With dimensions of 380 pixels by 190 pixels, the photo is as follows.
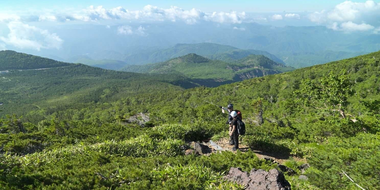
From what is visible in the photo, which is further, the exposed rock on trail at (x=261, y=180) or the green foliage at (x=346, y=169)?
the exposed rock on trail at (x=261, y=180)

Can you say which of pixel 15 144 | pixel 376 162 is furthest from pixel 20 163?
pixel 376 162

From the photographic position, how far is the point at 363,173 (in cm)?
764

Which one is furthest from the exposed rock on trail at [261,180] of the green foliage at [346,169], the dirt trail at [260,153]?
the dirt trail at [260,153]

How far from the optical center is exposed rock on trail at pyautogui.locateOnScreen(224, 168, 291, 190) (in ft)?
24.5

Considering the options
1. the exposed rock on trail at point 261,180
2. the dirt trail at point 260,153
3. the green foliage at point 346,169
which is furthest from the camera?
the dirt trail at point 260,153

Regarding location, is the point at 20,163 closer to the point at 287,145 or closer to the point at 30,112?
the point at 287,145

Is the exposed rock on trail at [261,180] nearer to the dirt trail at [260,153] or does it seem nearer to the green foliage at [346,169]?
the green foliage at [346,169]

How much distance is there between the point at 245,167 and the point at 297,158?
7.07 meters

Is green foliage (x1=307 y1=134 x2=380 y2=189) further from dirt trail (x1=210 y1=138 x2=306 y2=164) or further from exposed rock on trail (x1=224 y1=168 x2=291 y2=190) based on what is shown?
dirt trail (x1=210 y1=138 x2=306 y2=164)

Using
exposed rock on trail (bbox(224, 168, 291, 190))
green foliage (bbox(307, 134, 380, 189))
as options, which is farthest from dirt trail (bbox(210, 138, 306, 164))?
exposed rock on trail (bbox(224, 168, 291, 190))

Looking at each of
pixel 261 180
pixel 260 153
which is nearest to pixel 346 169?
pixel 261 180

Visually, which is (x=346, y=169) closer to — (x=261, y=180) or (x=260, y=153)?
(x=261, y=180)

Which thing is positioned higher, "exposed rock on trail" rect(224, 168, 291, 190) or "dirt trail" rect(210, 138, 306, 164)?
"exposed rock on trail" rect(224, 168, 291, 190)

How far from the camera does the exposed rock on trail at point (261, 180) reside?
293 inches
